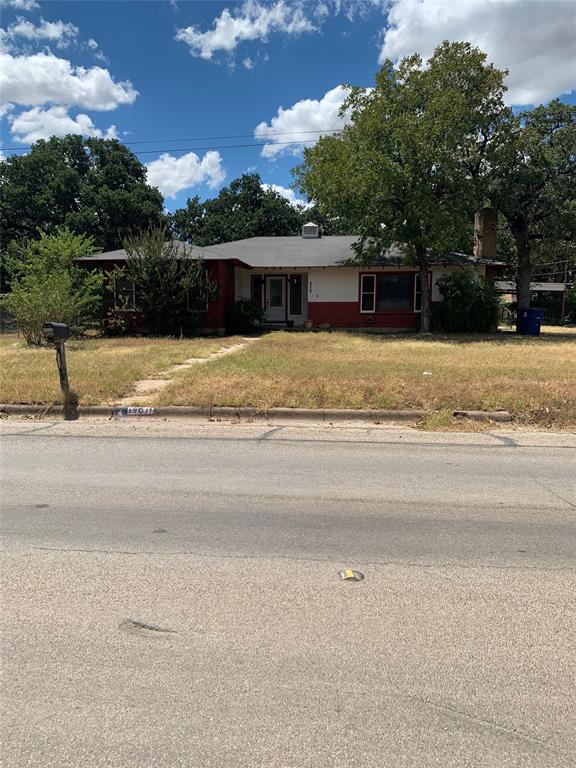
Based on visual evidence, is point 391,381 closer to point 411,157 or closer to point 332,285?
point 411,157

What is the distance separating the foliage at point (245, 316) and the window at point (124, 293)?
402cm

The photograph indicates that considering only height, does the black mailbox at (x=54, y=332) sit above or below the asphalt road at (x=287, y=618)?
above

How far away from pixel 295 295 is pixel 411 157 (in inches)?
333

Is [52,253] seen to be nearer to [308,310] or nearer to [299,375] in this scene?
[308,310]

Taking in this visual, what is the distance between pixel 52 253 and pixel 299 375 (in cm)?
1347

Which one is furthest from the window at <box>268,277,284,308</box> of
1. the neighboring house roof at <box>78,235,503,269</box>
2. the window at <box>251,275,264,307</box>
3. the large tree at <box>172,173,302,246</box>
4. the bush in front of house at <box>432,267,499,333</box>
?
the large tree at <box>172,173,302,246</box>

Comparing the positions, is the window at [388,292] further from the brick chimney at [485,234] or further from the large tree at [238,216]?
the large tree at [238,216]

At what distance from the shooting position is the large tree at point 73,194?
40938 millimetres

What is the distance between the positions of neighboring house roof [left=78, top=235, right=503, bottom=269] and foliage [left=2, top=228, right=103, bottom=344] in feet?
3.38

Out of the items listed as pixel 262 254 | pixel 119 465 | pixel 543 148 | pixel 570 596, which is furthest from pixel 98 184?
pixel 570 596

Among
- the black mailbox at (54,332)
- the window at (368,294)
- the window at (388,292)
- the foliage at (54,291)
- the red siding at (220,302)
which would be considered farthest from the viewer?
the window at (368,294)

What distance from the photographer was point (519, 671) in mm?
2680

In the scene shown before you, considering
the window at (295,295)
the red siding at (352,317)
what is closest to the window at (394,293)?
the red siding at (352,317)

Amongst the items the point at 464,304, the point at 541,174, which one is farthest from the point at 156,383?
the point at 541,174
